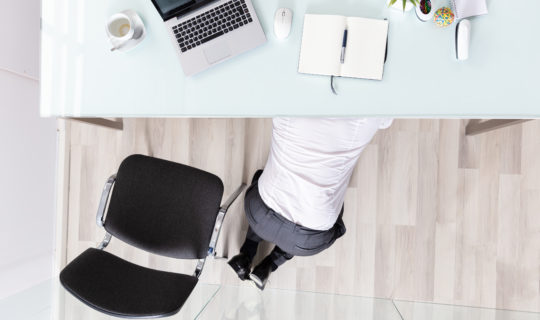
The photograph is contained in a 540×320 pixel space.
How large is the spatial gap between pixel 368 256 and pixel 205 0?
1292mm

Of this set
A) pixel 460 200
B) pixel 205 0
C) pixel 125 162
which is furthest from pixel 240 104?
pixel 460 200

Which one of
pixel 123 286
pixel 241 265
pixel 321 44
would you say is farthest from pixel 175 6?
pixel 241 265

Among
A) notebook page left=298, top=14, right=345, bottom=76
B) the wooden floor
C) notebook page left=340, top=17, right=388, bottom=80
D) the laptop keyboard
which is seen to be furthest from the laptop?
the wooden floor

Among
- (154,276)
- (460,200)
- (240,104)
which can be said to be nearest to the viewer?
(240,104)

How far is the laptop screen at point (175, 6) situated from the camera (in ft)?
3.28

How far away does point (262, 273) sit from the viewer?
1.51 meters

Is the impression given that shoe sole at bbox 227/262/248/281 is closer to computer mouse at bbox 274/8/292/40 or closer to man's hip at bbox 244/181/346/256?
man's hip at bbox 244/181/346/256

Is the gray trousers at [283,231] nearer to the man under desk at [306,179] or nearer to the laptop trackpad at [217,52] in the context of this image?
the man under desk at [306,179]

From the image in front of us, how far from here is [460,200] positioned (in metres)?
1.61

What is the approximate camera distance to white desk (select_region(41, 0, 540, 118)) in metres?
0.94

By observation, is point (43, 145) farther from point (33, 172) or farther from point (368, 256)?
point (368, 256)

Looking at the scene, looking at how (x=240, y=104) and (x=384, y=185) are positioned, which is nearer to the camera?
(x=240, y=104)

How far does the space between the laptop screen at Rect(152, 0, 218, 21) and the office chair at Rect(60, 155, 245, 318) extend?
535 millimetres

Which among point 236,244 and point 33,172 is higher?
point 33,172
